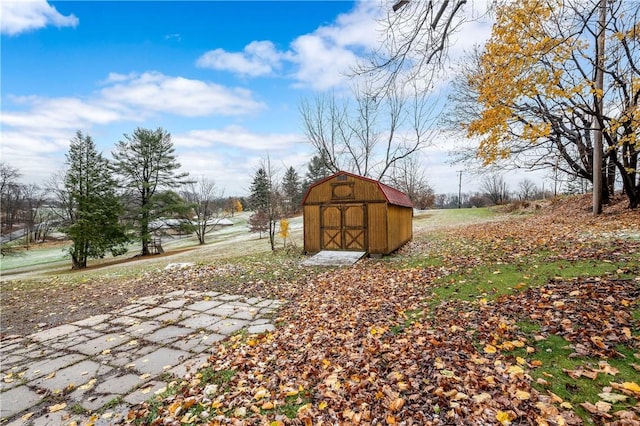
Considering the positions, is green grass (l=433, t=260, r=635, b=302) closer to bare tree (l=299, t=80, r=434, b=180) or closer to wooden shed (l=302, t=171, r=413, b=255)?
wooden shed (l=302, t=171, r=413, b=255)

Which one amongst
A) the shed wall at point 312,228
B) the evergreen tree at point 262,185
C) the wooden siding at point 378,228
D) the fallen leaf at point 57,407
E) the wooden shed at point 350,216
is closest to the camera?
the fallen leaf at point 57,407

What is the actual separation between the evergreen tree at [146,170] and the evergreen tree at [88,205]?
1.93m

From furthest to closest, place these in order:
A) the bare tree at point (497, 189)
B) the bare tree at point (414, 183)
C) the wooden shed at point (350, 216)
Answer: the bare tree at point (497, 189), the bare tree at point (414, 183), the wooden shed at point (350, 216)

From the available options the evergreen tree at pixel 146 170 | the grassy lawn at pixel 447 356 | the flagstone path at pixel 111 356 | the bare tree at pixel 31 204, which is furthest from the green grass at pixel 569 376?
the bare tree at pixel 31 204

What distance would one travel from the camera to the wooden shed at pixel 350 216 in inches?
428

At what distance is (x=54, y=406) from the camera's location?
286 centimetres

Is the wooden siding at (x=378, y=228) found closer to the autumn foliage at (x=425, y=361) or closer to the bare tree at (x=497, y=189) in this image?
the autumn foliage at (x=425, y=361)

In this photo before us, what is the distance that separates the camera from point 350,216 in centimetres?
1127

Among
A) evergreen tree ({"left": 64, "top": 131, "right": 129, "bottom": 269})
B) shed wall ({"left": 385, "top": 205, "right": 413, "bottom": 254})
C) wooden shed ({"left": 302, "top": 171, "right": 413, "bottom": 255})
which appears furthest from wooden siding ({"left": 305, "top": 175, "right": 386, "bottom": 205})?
evergreen tree ({"left": 64, "top": 131, "right": 129, "bottom": 269})

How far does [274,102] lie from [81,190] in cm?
1515

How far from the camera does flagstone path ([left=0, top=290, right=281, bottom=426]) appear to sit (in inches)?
113

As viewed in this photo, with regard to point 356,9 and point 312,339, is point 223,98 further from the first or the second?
point 312,339

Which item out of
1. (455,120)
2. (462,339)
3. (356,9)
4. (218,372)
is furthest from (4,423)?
(455,120)

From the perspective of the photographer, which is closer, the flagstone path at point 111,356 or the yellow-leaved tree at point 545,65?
the flagstone path at point 111,356
